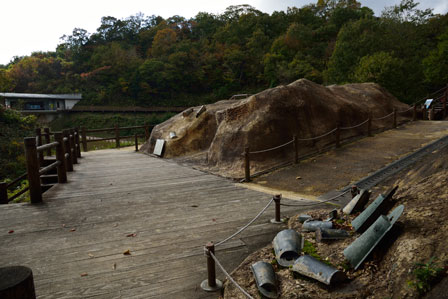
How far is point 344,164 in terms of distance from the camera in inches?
307

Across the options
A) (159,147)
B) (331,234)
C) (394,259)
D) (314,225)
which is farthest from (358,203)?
(159,147)

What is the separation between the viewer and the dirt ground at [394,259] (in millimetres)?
2129

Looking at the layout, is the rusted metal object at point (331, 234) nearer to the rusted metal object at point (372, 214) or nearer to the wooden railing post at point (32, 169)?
the rusted metal object at point (372, 214)

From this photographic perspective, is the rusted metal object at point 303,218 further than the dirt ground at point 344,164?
No

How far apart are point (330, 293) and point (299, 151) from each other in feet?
22.1

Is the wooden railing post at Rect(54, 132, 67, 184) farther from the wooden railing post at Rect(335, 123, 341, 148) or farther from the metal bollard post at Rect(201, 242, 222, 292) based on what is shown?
the wooden railing post at Rect(335, 123, 341, 148)

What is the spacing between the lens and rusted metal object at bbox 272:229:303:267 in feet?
9.78

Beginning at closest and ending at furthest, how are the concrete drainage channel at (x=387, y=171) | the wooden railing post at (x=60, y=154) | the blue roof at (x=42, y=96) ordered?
the concrete drainage channel at (x=387, y=171) → the wooden railing post at (x=60, y=154) → the blue roof at (x=42, y=96)

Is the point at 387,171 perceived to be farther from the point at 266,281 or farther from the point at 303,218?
the point at 266,281

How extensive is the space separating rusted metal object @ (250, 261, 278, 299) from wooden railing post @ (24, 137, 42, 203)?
4581 mm

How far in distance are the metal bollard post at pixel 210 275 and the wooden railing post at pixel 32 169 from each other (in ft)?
13.7

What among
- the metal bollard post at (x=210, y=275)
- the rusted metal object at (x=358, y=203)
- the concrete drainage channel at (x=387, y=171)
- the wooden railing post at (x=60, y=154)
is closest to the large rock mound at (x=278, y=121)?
the concrete drainage channel at (x=387, y=171)

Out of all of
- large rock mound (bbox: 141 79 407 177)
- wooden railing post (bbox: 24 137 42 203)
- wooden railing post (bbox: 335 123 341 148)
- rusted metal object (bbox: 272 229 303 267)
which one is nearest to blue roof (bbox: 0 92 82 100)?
large rock mound (bbox: 141 79 407 177)

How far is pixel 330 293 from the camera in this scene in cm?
233
